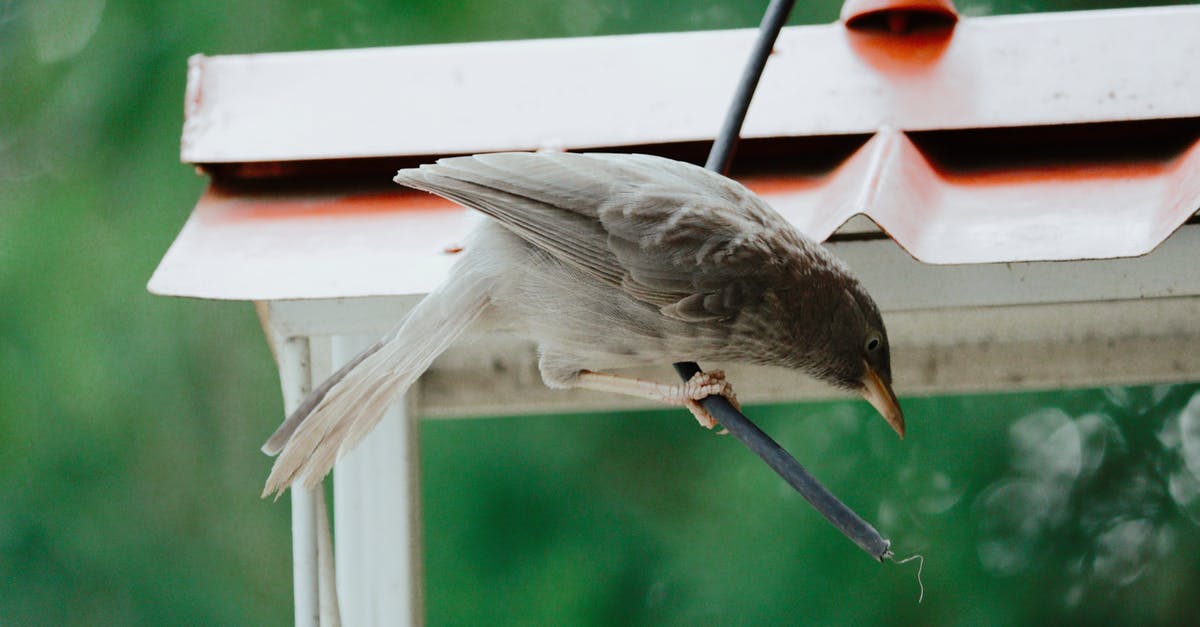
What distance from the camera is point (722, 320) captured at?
197cm

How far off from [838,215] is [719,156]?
0.22 m

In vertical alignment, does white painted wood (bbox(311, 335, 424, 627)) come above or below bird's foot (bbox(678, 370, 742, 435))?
below

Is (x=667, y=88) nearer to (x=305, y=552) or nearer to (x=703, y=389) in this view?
(x=703, y=389)

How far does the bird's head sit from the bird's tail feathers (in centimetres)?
59

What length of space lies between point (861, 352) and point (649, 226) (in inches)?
18.8

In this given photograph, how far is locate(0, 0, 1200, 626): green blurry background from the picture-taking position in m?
4.13

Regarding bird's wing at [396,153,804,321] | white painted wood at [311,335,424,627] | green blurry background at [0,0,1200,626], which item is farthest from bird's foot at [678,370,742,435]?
green blurry background at [0,0,1200,626]

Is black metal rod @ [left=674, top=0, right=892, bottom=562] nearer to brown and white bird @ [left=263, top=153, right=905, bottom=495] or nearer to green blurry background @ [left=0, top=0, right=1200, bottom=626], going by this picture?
brown and white bird @ [left=263, top=153, right=905, bottom=495]

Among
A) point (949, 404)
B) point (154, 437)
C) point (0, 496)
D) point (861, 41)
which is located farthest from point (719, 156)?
point (0, 496)

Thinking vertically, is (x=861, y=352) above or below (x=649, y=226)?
below

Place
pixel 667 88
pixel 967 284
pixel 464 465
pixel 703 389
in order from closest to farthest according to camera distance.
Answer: pixel 703 389 → pixel 967 284 → pixel 667 88 → pixel 464 465

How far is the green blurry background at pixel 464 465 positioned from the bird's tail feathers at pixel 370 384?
220cm

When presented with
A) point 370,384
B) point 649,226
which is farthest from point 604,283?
point 370,384

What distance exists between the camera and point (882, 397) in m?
2.25
